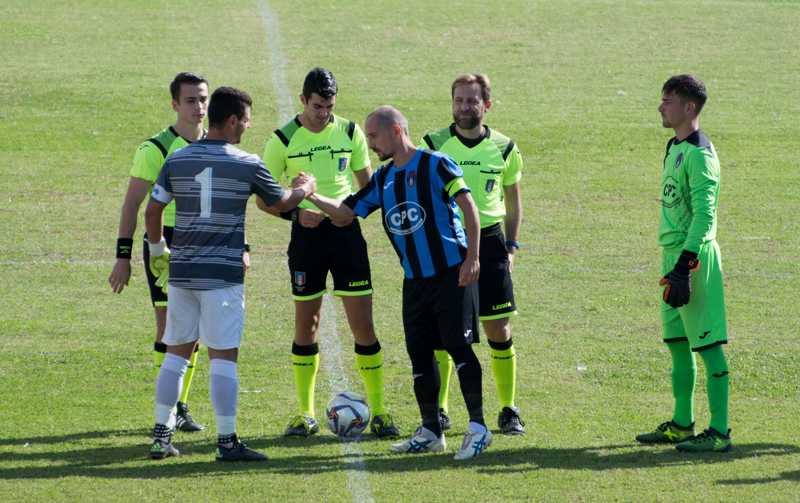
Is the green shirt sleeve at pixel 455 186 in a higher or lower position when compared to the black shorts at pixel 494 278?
higher

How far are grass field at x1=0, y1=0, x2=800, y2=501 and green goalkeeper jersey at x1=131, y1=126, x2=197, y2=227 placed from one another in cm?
190

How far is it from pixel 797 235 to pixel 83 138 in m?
11.7

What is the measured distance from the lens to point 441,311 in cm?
859

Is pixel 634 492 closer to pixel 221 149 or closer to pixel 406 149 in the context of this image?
pixel 406 149

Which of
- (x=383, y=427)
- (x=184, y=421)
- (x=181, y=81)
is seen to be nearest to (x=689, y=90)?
(x=383, y=427)

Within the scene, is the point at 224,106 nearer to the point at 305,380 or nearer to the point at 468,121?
the point at 468,121

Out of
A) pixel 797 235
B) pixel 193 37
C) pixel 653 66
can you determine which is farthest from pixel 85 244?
pixel 653 66

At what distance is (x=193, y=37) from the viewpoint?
27.7m

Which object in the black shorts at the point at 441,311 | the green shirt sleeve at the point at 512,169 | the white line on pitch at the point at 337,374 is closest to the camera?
the white line on pitch at the point at 337,374

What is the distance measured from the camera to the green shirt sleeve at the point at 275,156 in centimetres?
943

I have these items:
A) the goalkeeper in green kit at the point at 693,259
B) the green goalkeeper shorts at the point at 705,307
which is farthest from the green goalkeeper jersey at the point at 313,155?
the green goalkeeper shorts at the point at 705,307

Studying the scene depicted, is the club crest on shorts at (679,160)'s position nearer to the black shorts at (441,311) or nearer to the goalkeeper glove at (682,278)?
the goalkeeper glove at (682,278)

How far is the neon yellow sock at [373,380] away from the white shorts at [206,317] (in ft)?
4.29

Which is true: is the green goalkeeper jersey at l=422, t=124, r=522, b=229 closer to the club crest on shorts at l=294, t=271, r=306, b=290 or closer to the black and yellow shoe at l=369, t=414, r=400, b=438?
the club crest on shorts at l=294, t=271, r=306, b=290
